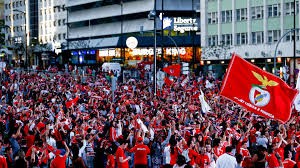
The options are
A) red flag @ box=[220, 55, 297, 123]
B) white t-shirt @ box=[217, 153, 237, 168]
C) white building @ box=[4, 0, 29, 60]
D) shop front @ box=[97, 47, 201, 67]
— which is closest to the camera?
white t-shirt @ box=[217, 153, 237, 168]

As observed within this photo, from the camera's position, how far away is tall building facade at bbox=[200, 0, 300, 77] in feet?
271

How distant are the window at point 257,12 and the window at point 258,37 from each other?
1.56 m

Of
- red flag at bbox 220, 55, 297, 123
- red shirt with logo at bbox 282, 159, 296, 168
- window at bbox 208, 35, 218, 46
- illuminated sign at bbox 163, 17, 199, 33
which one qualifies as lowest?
red shirt with logo at bbox 282, 159, 296, 168

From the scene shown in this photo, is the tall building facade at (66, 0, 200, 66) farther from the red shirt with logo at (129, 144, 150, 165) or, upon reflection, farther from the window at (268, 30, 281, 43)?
the red shirt with logo at (129, 144, 150, 165)

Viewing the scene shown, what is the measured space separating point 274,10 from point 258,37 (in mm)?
3440

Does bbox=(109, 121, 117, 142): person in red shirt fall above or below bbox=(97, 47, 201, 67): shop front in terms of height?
below

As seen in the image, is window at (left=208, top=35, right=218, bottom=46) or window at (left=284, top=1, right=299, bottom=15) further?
window at (left=208, top=35, right=218, bottom=46)

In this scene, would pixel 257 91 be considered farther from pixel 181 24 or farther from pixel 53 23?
pixel 53 23

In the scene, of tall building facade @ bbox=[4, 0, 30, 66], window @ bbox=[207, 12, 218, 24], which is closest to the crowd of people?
window @ bbox=[207, 12, 218, 24]

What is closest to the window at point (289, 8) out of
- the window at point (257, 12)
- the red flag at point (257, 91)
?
the window at point (257, 12)

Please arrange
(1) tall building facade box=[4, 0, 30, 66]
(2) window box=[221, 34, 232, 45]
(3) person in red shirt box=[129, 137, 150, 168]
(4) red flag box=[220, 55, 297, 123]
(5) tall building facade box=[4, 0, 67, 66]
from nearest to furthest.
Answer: (4) red flag box=[220, 55, 297, 123]
(3) person in red shirt box=[129, 137, 150, 168]
(2) window box=[221, 34, 232, 45]
(5) tall building facade box=[4, 0, 67, 66]
(1) tall building facade box=[4, 0, 30, 66]

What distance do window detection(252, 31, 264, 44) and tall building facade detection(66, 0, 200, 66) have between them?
14.2 m

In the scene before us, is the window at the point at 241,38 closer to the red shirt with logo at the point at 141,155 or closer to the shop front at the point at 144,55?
the shop front at the point at 144,55

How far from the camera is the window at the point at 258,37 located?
86.4m
